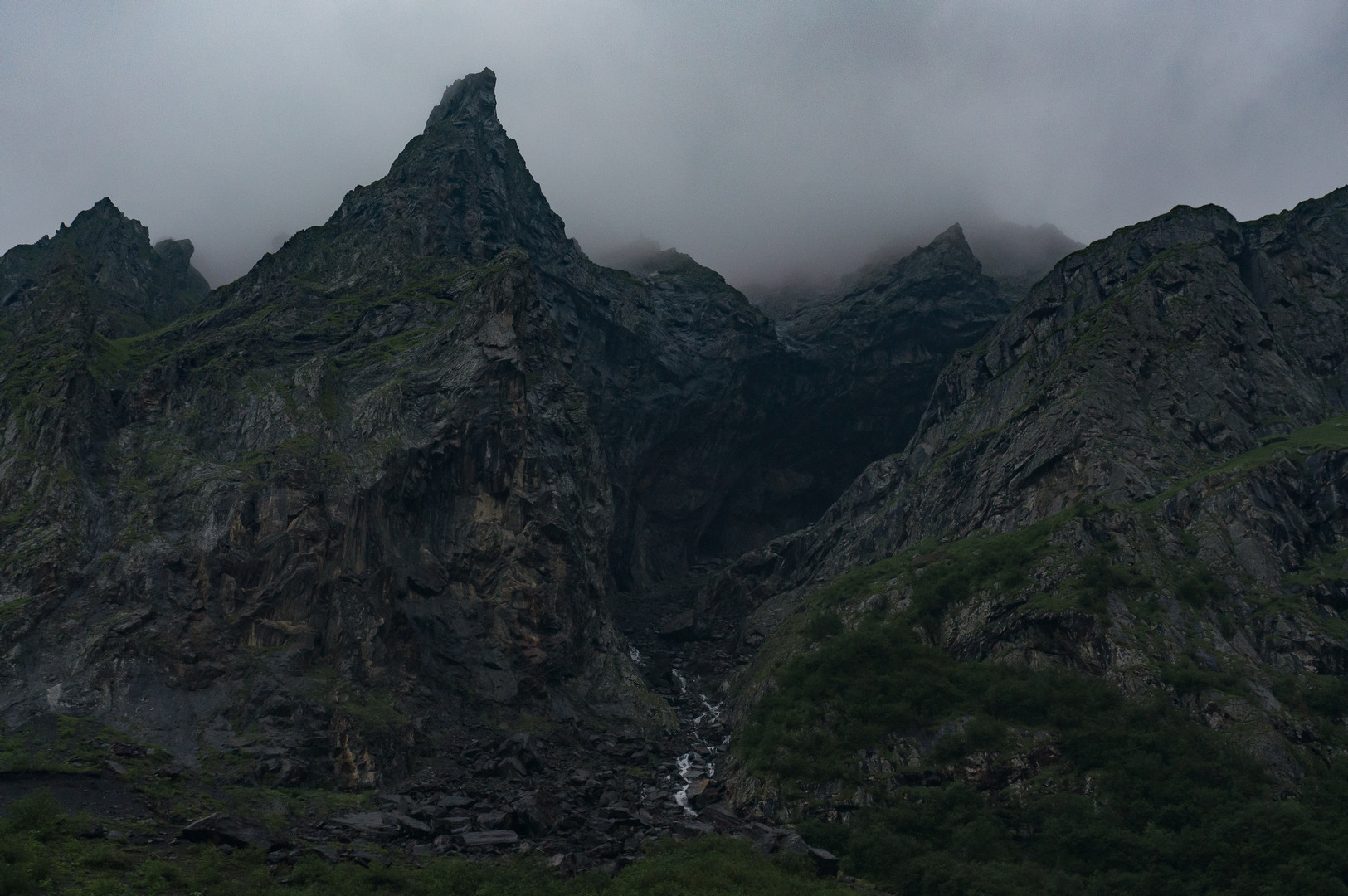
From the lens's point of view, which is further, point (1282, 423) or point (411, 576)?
point (1282, 423)

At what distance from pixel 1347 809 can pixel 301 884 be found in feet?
295

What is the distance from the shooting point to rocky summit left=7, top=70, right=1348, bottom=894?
284 ft

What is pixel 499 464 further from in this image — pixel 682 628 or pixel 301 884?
pixel 301 884

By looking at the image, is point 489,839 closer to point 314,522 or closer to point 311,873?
point 311,873

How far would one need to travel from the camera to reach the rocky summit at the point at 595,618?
86.6 m

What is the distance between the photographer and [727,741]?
12619 centimetres

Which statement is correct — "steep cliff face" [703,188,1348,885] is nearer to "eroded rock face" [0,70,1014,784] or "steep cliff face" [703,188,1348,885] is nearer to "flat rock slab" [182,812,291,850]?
"eroded rock face" [0,70,1014,784]

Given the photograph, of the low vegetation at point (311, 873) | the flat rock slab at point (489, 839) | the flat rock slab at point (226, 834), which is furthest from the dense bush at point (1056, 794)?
the flat rock slab at point (226, 834)

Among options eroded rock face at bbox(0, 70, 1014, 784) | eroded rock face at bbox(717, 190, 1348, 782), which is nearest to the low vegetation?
eroded rock face at bbox(0, 70, 1014, 784)

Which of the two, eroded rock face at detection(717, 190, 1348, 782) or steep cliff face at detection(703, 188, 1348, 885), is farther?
eroded rock face at detection(717, 190, 1348, 782)

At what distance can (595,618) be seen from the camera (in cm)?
14562

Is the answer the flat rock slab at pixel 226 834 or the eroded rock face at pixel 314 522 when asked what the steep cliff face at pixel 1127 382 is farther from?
the flat rock slab at pixel 226 834

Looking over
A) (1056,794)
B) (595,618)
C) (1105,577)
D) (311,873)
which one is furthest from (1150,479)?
(311,873)

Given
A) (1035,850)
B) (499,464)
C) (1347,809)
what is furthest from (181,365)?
(1347,809)
